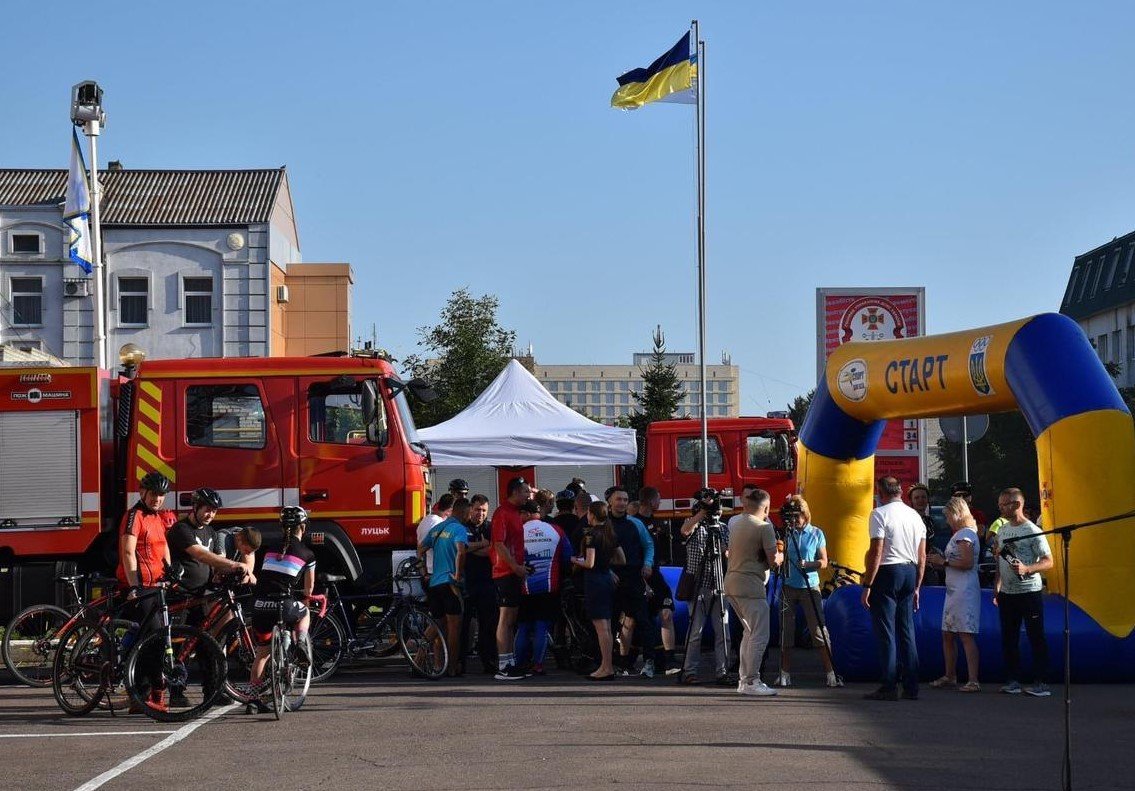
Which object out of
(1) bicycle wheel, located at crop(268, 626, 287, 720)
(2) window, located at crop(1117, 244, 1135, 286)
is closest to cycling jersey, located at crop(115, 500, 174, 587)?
(1) bicycle wheel, located at crop(268, 626, 287, 720)

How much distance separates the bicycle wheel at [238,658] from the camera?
1200 centimetres

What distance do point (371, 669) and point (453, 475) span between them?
47.8ft

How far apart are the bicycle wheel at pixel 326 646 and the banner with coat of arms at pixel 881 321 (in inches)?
550

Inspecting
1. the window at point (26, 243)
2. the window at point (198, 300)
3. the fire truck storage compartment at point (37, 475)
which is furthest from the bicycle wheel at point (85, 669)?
the window at point (26, 243)

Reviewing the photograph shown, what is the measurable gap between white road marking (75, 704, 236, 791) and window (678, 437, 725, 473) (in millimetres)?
12842

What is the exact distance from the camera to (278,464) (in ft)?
51.2

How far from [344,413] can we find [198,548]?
3506 mm

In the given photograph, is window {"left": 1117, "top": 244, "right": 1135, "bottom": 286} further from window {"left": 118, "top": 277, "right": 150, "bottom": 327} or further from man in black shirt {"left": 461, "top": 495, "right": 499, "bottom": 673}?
man in black shirt {"left": 461, "top": 495, "right": 499, "bottom": 673}

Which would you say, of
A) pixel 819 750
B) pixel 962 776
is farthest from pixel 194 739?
pixel 962 776

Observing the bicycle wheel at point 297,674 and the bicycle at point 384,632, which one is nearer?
the bicycle wheel at point 297,674

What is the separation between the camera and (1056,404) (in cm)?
1432

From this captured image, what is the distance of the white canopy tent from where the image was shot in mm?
21703

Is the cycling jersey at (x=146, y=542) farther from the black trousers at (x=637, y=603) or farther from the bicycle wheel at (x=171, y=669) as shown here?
the black trousers at (x=637, y=603)

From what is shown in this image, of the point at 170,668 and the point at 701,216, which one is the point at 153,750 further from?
the point at 701,216
